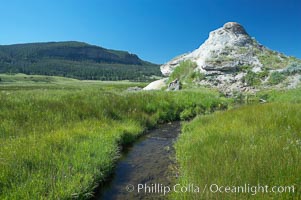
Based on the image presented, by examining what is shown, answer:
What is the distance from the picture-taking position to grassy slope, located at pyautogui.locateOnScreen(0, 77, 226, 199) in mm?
4570

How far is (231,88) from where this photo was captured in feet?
86.0

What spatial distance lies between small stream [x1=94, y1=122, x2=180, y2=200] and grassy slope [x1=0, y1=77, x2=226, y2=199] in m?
0.37

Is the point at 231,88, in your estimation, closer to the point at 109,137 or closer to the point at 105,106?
the point at 105,106

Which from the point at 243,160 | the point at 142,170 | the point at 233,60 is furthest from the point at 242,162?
the point at 233,60

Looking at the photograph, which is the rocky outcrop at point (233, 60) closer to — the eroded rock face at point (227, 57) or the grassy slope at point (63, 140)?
the eroded rock face at point (227, 57)

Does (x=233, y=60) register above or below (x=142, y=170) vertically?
above

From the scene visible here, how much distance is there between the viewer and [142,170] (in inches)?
259

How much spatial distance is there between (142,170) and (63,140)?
2691 mm

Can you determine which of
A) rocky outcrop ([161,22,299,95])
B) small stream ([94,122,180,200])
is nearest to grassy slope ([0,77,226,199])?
small stream ([94,122,180,200])

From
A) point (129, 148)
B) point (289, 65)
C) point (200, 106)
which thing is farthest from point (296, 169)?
point (289, 65)

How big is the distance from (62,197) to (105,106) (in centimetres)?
849

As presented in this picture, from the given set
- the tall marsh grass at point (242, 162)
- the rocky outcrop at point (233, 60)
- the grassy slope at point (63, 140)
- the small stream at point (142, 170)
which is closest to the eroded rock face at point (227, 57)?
the rocky outcrop at point (233, 60)

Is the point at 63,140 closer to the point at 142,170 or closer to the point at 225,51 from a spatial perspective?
the point at 142,170

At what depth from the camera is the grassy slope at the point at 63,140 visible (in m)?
4.57
